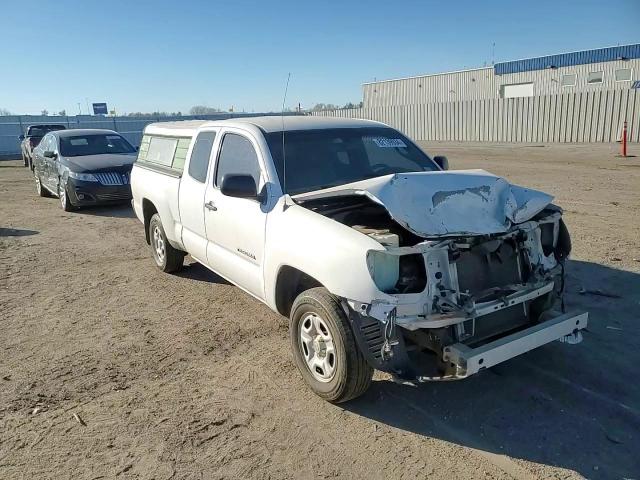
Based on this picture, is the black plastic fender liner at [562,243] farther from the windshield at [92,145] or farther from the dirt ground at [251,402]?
the windshield at [92,145]

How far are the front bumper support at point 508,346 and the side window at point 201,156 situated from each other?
3165 millimetres

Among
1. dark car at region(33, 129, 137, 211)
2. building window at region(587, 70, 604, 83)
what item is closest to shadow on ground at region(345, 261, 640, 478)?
dark car at region(33, 129, 137, 211)

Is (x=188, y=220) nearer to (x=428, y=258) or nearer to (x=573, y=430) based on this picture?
(x=428, y=258)

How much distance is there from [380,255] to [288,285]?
1.14 metres

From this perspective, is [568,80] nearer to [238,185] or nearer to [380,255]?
[238,185]

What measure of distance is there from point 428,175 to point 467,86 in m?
39.6

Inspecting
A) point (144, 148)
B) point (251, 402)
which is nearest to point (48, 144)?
point (144, 148)

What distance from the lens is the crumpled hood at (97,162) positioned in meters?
11.3

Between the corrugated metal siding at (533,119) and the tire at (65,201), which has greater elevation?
the corrugated metal siding at (533,119)

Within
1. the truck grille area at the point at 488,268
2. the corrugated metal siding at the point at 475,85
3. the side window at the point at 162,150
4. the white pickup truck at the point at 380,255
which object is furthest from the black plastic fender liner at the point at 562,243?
the corrugated metal siding at the point at 475,85

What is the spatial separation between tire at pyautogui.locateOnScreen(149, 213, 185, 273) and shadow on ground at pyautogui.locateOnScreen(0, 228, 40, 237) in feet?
13.3

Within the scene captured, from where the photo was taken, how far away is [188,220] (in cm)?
561

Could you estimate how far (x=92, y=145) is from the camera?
12.7 meters

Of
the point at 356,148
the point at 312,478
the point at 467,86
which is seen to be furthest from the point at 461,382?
the point at 467,86
